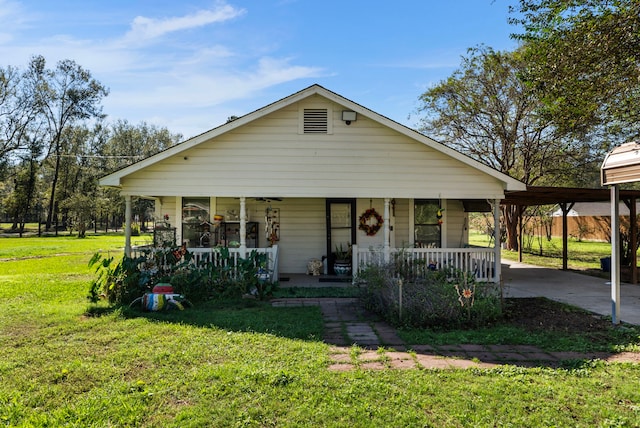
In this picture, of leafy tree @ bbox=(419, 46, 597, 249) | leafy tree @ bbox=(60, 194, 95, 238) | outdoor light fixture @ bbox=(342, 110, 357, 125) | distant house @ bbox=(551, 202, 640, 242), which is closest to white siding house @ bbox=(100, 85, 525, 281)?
outdoor light fixture @ bbox=(342, 110, 357, 125)

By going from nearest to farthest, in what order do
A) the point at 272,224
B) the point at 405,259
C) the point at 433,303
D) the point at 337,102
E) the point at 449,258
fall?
the point at 433,303
the point at 405,259
the point at 337,102
the point at 449,258
the point at 272,224

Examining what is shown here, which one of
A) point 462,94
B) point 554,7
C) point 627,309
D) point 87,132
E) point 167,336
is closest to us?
point 167,336

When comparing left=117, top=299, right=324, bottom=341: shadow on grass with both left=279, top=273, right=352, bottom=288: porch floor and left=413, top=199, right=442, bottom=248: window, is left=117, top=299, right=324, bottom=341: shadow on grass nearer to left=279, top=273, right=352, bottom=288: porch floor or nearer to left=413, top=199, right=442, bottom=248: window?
left=279, top=273, right=352, bottom=288: porch floor

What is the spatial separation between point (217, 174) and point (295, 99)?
2643mm

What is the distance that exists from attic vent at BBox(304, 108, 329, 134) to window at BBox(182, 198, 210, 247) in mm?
3931

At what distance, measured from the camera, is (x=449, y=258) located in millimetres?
10477

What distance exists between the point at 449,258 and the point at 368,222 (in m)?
2.62

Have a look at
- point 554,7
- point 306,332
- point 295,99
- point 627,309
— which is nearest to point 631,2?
point 554,7

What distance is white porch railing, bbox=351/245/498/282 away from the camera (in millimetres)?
9883

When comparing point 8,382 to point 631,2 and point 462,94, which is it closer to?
point 631,2

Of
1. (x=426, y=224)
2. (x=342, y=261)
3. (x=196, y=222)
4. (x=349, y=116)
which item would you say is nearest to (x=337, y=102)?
(x=349, y=116)

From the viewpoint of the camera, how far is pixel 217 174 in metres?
9.70

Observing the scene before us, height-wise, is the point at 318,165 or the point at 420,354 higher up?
the point at 318,165

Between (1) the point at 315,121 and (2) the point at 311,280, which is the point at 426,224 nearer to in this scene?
(2) the point at 311,280
